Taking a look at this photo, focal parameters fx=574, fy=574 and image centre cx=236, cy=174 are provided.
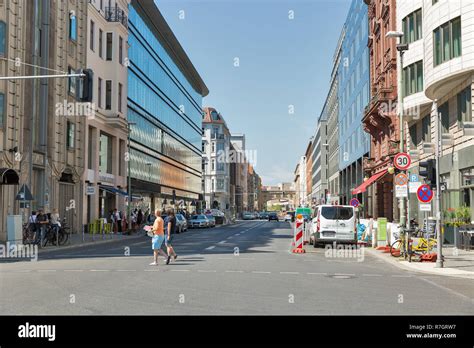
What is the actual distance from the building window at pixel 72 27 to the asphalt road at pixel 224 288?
22861 millimetres

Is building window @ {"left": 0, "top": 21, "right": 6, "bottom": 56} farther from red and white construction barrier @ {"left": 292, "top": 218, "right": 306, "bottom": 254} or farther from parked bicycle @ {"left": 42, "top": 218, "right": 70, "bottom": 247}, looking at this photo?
red and white construction barrier @ {"left": 292, "top": 218, "right": 306, "bottom": 254}

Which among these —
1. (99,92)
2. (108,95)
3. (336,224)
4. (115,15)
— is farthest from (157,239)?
(115,15)

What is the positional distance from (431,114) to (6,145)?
72.4 feet

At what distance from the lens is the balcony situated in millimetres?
44969

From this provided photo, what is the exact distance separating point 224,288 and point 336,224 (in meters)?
14.1

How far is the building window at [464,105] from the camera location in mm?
24203

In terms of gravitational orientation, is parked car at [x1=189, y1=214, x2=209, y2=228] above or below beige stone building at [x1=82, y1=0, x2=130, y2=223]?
below

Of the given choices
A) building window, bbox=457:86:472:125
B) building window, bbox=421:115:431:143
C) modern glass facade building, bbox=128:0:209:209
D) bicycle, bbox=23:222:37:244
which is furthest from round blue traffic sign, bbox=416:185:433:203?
modern glass facade building, bbox=128:0:209:209

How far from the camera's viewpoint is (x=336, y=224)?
24.9 m

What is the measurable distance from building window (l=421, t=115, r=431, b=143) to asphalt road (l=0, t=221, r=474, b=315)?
15539 mm

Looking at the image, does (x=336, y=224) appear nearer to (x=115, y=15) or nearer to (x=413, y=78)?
(x=413, y=78)

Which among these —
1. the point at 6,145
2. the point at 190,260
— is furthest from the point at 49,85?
the point at 190,260
